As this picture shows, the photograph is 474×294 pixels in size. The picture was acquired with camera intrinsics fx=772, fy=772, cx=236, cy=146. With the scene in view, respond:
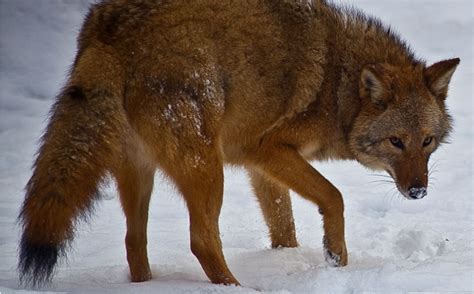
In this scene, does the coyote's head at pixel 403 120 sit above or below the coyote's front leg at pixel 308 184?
above

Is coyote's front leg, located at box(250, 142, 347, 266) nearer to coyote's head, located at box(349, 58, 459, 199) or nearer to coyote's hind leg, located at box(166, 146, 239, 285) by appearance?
coyote's head, located at box(349, 58, 459, 199)

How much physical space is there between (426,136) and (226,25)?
177 centimetres

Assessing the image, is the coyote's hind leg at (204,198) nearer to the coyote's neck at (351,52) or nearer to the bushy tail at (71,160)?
the bushy tail at (71,160)

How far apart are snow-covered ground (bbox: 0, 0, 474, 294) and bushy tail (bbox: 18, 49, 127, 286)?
322 mm

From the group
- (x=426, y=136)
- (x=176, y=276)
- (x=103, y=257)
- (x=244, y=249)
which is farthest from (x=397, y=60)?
(x=103, y=257)

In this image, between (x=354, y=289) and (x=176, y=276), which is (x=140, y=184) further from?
(x=354, y=289)

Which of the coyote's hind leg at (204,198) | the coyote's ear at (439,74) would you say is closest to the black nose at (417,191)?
the coyote's ear at (439,74)

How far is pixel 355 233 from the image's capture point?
7312mm

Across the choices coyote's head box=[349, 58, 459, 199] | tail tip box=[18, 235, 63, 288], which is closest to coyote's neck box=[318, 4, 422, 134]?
coyote's head box=[349, 58, 459, 199]

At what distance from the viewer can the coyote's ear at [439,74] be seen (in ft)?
19.8

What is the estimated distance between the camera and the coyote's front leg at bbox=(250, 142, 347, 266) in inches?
228

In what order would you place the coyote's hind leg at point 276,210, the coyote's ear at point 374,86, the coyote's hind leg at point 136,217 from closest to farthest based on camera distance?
1. the coyote's hind leg at point 136,217
2. the coyote's ear at point 374,86
3. the coyote's hind leg at point 276,210

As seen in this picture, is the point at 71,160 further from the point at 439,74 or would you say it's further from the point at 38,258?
the point at 439,74

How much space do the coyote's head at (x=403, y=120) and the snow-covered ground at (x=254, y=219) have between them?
72 centimetres
